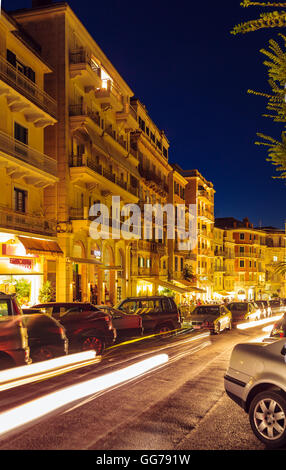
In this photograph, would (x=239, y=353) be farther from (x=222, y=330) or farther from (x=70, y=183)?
(x=70, y=183)

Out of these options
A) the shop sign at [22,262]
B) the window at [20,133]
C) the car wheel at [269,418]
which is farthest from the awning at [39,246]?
the car wheel at [269,418]

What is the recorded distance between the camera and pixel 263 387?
266 inches

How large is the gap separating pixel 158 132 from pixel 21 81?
29.2 m

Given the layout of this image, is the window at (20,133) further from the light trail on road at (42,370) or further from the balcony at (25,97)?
the light trail on road at (42,370)

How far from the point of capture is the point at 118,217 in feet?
125

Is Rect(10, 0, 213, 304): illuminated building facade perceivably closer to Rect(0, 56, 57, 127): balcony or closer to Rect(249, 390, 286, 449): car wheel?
Rect(0, 56, 57, 127): balcony

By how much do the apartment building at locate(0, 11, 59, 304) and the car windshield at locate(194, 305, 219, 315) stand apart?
26.6 feet

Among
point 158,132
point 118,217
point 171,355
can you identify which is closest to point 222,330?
point 171,355

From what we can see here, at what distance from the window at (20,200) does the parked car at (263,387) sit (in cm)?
1943

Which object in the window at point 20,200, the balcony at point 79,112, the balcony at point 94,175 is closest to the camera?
the window at point 20,200

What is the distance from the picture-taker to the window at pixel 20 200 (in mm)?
24766

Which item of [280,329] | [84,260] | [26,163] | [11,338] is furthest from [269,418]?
[84,260]

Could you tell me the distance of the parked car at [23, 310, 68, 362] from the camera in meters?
12.5

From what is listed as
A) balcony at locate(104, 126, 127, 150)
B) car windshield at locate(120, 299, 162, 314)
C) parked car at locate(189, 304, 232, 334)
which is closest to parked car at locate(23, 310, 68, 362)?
car windshield at locate(120, 299, 162, 314)
